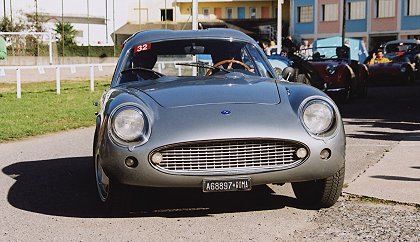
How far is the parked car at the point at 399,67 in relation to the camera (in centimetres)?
2383

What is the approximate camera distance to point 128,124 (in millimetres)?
5043

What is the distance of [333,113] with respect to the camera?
17.1 feet

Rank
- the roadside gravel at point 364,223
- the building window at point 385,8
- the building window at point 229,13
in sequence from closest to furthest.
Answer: the roadside gravel at point 364,223 → the building window at point 385,8 → the building window at point 229,13

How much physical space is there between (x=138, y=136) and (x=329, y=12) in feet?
196

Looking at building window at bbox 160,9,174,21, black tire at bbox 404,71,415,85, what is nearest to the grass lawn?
black tire at bbox 404,71,415,85

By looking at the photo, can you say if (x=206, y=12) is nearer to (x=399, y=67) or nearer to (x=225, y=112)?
(x=399, y=67)

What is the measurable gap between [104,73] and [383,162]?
2774 centimetres

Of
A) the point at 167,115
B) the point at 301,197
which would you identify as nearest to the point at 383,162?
the point at 301,197

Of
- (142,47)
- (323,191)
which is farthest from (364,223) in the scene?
(142,47)

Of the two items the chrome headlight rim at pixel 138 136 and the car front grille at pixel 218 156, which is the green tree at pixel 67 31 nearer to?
the chrome headlight rim at pixel 138 136

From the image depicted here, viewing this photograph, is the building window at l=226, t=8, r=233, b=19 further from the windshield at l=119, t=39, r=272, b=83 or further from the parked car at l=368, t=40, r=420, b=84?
the windshield at l=119, t=39, r=272, b=83

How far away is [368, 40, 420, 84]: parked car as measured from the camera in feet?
78.2

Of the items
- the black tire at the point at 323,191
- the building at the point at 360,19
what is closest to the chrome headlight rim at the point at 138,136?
the black tire at the point at 323,191

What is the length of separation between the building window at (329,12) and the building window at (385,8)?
4.12 meters
